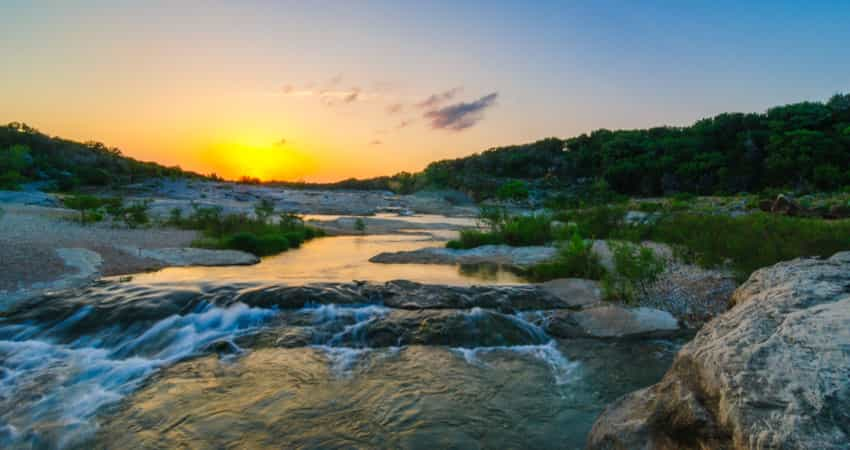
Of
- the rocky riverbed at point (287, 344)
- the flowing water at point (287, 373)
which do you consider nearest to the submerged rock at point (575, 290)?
the rocky riverbed at point (287, 344)

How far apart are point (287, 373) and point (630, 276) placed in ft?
24.8

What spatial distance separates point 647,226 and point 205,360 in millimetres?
16573

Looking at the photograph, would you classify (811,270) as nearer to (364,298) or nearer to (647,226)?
(364,298)

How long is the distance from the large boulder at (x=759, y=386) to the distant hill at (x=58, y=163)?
149 feet

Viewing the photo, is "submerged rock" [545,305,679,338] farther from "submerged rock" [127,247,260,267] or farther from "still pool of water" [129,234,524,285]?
"submerged rock" [127,247,260,267]

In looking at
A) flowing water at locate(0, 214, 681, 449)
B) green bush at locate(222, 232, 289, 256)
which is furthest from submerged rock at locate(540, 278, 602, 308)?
green bush at locate(222, 232, 289, 256)

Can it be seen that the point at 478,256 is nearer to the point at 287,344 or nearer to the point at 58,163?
the point at 287,344

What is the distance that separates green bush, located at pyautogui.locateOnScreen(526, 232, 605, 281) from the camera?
12.4 meters

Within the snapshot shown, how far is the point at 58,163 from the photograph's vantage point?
46.7 meters

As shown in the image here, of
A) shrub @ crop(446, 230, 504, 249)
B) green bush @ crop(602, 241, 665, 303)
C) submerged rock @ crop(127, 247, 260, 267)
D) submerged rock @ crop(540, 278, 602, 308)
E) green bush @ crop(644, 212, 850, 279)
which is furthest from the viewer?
shrub @ crop(446, 230, 504, 249)

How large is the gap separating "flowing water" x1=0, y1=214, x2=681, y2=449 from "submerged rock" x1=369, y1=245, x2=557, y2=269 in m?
5.89

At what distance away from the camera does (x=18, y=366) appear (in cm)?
667

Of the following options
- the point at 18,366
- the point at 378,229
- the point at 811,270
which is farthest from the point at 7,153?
the point at 811,270

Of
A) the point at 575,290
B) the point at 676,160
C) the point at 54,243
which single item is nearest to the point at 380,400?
the point at 575,290
